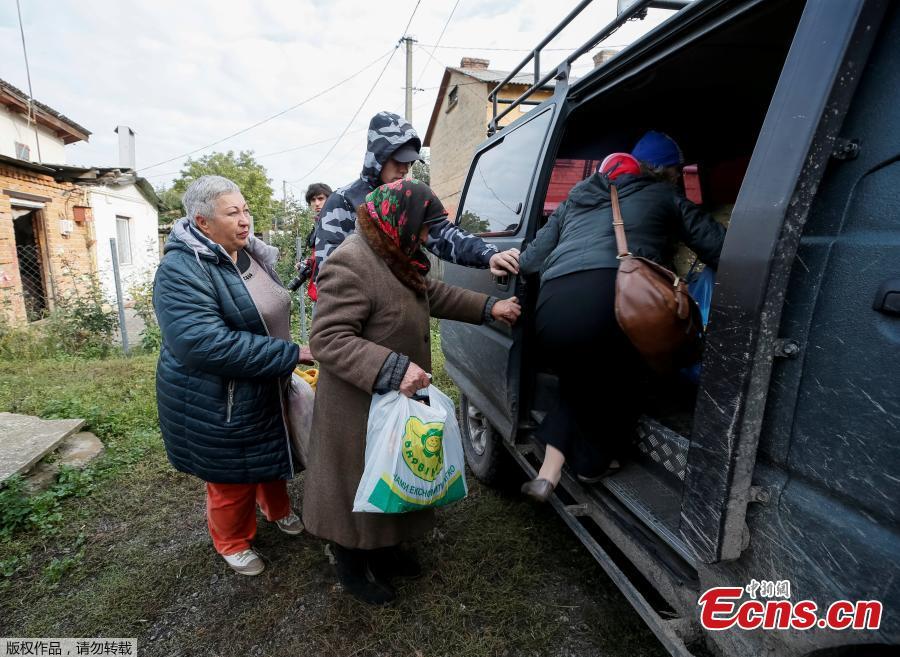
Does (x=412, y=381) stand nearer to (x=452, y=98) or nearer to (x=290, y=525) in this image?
(x=290, y=525)

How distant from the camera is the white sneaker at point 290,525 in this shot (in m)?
2.81

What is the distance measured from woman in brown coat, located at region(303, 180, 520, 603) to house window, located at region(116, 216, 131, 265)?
1659 cm

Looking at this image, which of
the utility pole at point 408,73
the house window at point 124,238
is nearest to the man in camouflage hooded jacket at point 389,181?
the utility pole at point 408,73

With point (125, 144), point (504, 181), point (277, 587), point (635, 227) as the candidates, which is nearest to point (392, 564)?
point (277, 587)

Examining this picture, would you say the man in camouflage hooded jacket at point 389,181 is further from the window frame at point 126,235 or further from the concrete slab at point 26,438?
the window frame at point 126,235

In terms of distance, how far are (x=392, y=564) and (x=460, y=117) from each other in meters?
20.7

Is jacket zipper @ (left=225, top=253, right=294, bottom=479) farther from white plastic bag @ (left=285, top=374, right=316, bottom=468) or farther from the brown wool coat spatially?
the brown wool coat

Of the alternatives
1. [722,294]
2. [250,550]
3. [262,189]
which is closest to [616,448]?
[722,294]

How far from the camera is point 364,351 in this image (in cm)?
180

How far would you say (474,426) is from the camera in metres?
3.48

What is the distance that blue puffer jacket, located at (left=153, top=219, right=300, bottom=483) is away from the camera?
198 cm

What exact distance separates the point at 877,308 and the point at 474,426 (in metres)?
2.72

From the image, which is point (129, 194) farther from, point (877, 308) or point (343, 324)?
point (877, 308)

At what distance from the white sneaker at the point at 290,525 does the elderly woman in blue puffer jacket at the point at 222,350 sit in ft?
1.41
